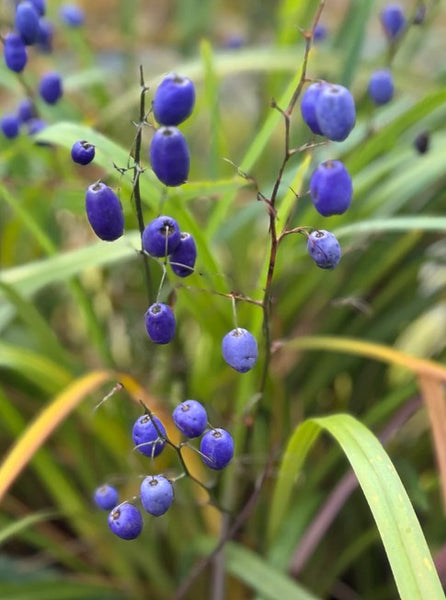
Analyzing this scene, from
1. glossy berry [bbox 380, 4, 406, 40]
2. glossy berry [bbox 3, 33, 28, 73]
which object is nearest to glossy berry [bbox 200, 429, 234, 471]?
glossy berry [bbox 3, 33, 28, 73]

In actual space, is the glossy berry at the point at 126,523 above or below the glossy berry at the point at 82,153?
below

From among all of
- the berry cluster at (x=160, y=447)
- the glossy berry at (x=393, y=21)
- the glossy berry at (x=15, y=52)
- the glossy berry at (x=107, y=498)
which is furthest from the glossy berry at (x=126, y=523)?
the glossy berry at (x=393, y=21)

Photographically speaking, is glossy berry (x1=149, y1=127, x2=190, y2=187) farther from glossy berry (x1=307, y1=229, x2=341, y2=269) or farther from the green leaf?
the green leaf

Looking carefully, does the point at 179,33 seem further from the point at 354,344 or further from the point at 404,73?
the point at 354,344

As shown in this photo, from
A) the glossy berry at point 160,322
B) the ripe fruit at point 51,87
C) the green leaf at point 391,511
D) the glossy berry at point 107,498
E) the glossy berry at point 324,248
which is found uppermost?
the ripe fruit at point 51,87

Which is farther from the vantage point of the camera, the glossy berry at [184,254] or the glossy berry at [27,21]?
the glossy berry at [27,21]

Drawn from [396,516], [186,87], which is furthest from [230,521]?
[186,87]

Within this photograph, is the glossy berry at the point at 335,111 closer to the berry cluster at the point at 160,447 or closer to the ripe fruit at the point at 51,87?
the berry cluster at the point at 160,447
